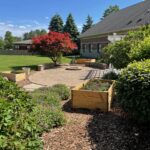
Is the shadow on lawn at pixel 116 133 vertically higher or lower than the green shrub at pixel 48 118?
lower

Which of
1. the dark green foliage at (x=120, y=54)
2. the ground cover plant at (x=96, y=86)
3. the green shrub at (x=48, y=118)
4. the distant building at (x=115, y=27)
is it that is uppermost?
the distant building at (x=115, y=27)

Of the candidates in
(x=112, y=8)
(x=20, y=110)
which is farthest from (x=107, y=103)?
(x=112, y=8)

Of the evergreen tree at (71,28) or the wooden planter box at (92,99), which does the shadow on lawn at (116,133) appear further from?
the evergreen tree at (71,28)

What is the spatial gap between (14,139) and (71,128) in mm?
3201

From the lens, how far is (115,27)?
92.7 feet

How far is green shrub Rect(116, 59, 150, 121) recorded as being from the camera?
5.02 meters

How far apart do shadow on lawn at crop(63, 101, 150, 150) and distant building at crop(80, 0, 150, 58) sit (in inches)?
718

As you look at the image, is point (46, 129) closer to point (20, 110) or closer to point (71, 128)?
point (71, 128)

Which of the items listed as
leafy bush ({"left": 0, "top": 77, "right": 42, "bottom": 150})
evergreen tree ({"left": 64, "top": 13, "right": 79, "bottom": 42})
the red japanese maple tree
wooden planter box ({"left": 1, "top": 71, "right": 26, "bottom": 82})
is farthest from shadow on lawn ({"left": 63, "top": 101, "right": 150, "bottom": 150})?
evergreen tree ({"left": 64, "top": 13, "right": 79, "bottom": 42})

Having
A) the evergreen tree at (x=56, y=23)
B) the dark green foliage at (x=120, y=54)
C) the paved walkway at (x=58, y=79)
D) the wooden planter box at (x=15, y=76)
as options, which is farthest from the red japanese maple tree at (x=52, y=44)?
the evergreen tree at (x=56, y=23)

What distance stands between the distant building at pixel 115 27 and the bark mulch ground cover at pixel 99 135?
60.0ft

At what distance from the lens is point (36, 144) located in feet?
9.38

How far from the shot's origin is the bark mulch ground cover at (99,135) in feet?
16.1

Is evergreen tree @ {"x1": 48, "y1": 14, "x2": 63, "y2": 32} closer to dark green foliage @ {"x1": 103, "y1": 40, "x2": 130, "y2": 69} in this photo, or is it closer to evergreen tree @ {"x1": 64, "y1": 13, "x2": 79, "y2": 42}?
evergreen tree @ {"x1": 64, "y1": 13, "x2": 79, "y2": 42}
